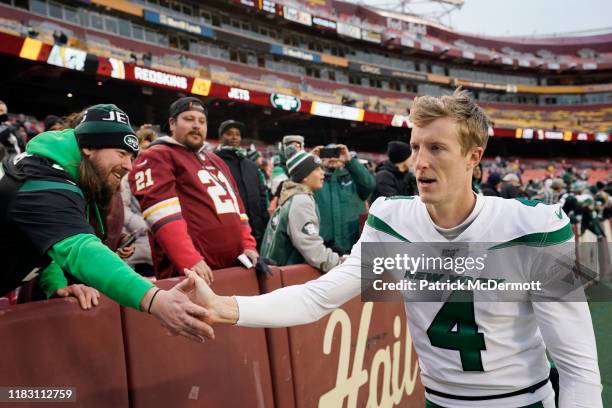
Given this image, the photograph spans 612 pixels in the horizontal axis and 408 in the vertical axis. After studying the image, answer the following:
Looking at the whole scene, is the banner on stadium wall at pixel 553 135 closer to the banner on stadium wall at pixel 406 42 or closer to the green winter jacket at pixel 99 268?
the banner on stadium wall at pixel 406 42

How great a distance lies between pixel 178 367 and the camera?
219 cm

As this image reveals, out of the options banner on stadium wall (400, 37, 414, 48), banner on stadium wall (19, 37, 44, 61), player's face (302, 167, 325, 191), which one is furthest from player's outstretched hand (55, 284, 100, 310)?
banner on stadium wall (400, 37, 414, 48)

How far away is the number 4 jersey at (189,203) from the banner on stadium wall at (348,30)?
123 feet

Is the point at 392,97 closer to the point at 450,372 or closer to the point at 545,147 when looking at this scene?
the point at 545,147

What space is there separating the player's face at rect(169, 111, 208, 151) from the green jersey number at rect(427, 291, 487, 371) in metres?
2.18

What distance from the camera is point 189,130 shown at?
3.29 meters

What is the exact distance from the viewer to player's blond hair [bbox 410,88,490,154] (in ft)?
5.59

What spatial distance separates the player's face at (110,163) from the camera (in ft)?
6.54

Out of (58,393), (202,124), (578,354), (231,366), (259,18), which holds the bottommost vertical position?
(231,366)

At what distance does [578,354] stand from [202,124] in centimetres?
274

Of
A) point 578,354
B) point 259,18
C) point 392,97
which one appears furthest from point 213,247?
point 392,97

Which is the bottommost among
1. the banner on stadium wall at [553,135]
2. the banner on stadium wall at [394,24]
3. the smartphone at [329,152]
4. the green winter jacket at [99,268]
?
the green winter jacket at [99,268]

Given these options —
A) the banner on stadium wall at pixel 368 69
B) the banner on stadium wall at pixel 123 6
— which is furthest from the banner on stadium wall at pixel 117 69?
the banner on stadium wall at pixel 368 69

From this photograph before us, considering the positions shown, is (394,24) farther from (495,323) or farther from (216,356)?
(495,323)
